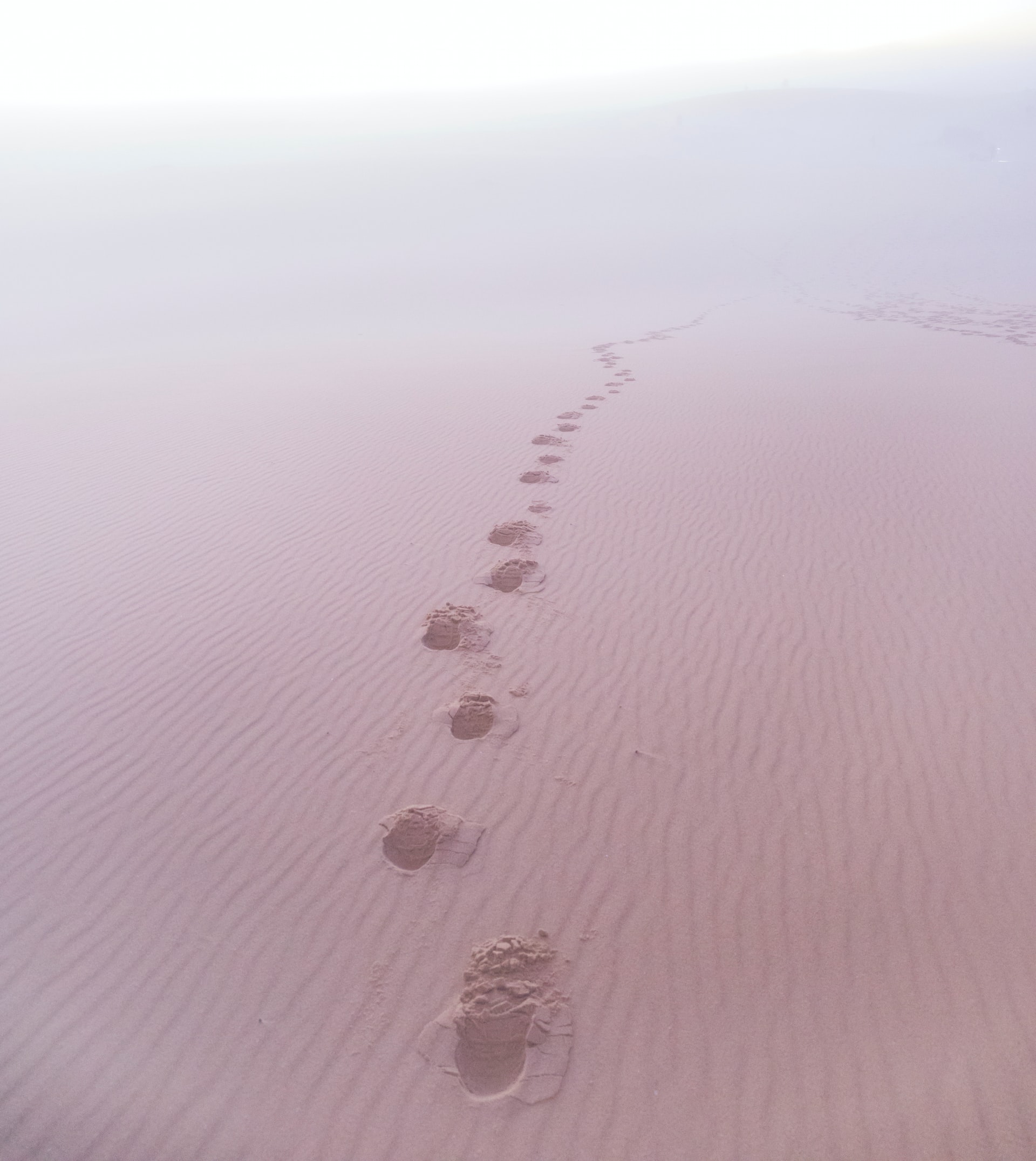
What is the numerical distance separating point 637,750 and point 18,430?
1117 cm

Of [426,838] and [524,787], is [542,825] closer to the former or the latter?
[524,787]

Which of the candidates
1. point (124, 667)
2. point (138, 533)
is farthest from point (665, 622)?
point (138, 533)

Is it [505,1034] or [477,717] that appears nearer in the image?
[505,1034]

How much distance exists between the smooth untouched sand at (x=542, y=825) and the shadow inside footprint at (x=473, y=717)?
9 centimetres

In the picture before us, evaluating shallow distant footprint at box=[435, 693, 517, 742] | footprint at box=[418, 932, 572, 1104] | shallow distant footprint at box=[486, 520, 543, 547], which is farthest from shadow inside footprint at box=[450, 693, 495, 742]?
shallow distant footprint at box=[486, 520, 543, 547]

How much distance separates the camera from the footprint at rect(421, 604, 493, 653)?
5.35m

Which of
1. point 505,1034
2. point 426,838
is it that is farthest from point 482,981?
point 426,838

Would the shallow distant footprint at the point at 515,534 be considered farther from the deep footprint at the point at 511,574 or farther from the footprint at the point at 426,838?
the footprint at the point at 426,838

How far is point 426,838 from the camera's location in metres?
3.82

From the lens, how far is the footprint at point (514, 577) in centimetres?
609

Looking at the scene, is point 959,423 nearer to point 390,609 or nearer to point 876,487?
point 876,487

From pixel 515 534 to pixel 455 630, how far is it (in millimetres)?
1796

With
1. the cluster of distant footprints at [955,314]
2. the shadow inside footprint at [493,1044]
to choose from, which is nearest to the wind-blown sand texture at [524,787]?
the shadow inside footprint at [493,1044]

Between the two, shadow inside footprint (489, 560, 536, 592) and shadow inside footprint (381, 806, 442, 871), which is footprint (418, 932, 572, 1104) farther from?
shadow inside footprint (489, 560, 536, 592)
